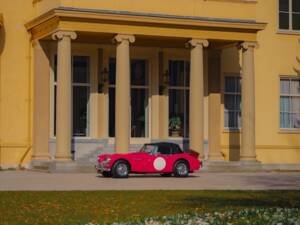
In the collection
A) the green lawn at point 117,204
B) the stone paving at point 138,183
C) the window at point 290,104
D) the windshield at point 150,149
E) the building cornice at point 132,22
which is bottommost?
the green lawn at point 117,204

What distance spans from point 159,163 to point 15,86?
323 inches

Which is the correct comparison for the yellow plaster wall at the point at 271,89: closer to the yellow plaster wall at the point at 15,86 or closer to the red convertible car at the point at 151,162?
the red convertible car at the point at 151,162

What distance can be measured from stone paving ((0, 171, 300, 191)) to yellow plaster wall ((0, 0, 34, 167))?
406 centimetres

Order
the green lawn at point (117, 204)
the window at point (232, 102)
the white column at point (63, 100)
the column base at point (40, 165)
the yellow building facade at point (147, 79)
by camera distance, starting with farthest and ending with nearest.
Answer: the window at point (232, 102), the column base at point (40, 165), the yellow building facade at point (147, 79), the white column at point (63, 100), the green lawn at point (117, 204)

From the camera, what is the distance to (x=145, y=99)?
119 ft

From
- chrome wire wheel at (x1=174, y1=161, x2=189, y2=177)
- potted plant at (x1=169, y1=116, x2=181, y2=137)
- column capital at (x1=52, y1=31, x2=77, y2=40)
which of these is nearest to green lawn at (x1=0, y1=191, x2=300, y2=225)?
chrome wire wheel at (x1=174, y1=161, x2=189, y2=177)

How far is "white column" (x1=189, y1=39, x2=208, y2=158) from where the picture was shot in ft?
107

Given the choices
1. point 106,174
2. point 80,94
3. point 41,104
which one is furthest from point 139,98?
point 106,174

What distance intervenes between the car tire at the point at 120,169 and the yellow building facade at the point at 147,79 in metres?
3.03

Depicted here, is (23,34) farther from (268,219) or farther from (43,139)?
(268,219)

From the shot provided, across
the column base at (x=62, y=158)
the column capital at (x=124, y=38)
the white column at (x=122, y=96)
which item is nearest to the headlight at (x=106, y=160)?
the column base at (x=62, y=158)

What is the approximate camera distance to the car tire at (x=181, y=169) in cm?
2909

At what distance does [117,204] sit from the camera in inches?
686

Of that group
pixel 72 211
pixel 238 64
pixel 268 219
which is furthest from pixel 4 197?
pixel 238 64
